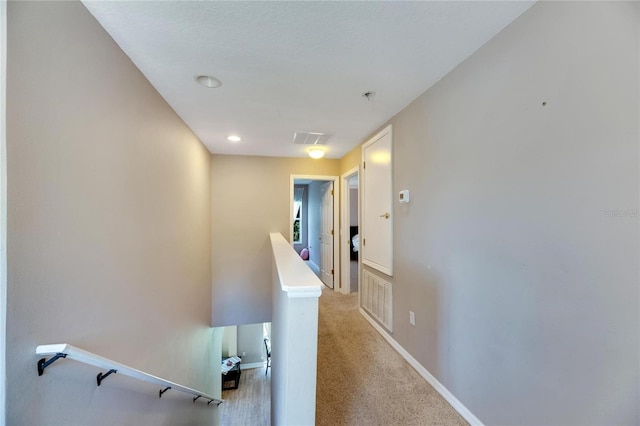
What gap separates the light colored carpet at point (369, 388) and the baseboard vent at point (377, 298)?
22cm

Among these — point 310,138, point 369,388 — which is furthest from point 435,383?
point 310,138

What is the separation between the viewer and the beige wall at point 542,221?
93 centimetres

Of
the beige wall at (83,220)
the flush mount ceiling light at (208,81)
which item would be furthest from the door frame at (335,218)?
the flush mount ceiling light at (208,81)

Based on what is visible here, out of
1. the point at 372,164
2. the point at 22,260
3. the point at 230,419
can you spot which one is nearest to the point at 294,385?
the point at 22,260

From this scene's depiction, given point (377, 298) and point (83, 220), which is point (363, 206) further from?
point (83, 220)

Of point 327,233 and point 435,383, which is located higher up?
point 327,233

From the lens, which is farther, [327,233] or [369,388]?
[327,233]

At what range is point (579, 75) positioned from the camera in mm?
1047

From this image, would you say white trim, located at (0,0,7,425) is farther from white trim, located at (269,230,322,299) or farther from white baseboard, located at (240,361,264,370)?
white baseboard, located at (240,361,264,370)

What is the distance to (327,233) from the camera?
506 centimetres

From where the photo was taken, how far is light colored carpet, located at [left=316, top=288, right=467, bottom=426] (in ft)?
5.56

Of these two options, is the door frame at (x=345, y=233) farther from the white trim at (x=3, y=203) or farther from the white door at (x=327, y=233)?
the white trim at (x=3, y=203)

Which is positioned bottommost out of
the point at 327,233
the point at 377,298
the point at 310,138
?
the point at 377,298

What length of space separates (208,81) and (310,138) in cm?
157
